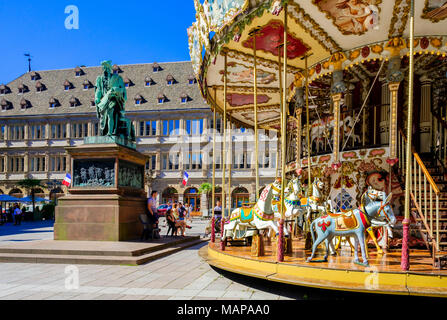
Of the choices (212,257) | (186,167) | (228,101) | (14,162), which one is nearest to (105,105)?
(228,101)

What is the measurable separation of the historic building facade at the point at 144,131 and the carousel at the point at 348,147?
106 feet

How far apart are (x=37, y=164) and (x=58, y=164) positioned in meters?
3.41

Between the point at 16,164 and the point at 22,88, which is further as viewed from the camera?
the point at 22,88

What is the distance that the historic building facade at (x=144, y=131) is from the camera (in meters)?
47.8

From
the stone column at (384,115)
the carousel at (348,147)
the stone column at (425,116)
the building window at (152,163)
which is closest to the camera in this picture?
the carousel at (348,147)

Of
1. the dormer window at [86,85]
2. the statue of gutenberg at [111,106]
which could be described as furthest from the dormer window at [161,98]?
the statue of gutenberg at [111,106]

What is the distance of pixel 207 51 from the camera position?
989 centimetres

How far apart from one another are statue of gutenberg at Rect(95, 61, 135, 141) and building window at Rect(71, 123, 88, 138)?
132ft

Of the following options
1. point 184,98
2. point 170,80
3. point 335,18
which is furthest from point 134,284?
point 170,80

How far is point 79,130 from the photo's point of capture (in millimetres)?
52781

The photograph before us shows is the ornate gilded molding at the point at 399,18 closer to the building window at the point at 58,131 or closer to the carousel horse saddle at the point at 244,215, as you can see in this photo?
the carousel horse saddle at the point at 244,215

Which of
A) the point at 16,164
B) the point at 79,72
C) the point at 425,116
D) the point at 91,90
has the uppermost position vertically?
the point at 79,72

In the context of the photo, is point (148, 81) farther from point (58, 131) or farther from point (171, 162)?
point (58, 131)
